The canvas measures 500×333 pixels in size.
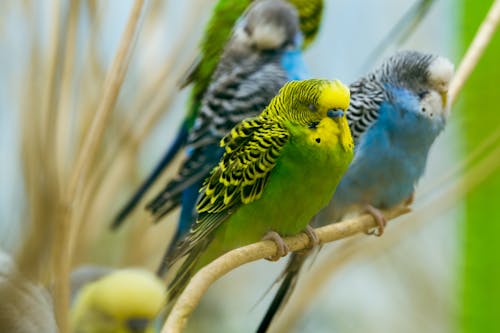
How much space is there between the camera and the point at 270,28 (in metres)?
0.96

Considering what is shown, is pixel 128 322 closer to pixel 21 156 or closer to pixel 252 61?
pixel 21 156

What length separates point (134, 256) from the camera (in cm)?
117

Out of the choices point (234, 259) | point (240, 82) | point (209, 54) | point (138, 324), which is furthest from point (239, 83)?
point (138, 324)

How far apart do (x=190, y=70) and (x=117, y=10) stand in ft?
0.69

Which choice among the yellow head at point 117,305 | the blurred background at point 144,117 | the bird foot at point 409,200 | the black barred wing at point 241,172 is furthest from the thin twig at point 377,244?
the black barred wing at point 241,172

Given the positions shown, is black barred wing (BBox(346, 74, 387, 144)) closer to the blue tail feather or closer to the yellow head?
the blue tail feather

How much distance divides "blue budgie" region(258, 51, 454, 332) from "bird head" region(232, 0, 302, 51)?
0.42 feet

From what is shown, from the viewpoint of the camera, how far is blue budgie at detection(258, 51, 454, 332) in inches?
35.7

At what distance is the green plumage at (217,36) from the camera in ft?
3.37

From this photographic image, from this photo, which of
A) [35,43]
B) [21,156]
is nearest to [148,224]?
[21,156]

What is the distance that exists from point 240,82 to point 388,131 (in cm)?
22

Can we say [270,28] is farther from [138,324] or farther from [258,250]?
[138,324]

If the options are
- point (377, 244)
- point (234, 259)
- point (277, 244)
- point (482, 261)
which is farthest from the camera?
point (482, 261)

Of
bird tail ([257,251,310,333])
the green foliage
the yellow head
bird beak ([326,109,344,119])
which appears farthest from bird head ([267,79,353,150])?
the green foliage
